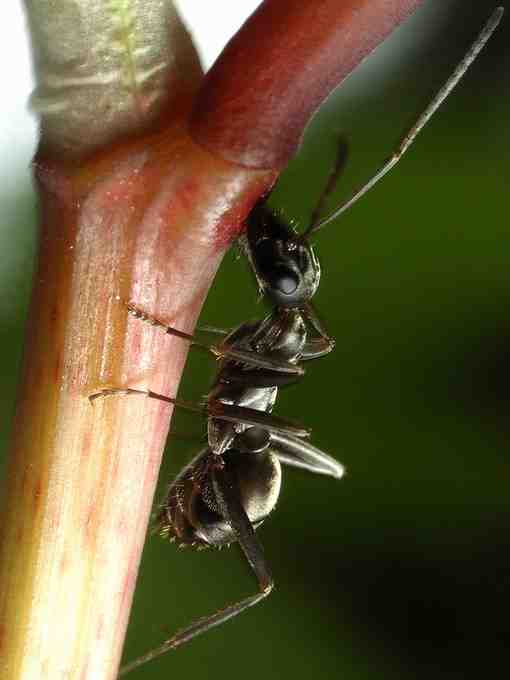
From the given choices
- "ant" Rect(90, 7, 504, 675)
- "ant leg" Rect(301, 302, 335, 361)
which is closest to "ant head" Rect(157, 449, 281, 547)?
"ant" Rect(90, 7, 504, 675)

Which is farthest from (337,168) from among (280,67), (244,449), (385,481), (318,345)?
(385,481)

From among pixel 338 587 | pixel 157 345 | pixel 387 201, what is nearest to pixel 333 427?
pixel 338 587

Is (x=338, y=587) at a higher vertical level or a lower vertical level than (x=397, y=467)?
lower

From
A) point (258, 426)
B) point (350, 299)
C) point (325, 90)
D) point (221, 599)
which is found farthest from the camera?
point (350, 299)

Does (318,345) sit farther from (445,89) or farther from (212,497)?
(445,89)

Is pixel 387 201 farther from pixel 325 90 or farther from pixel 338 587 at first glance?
pixel 325 90

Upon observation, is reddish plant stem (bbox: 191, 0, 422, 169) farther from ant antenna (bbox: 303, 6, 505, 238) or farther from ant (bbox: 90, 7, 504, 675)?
ant (bbox: 90, 7, 504, 675)

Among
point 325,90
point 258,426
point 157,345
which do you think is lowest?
point 258,426
